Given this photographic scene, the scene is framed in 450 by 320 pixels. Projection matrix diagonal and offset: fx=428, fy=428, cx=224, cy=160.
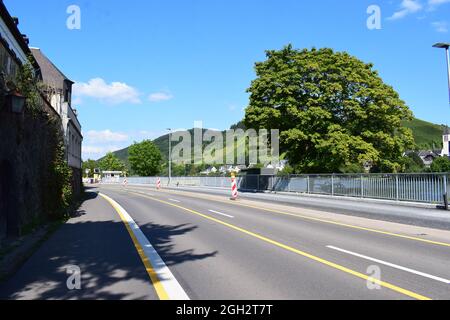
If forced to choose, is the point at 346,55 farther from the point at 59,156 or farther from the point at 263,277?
the point at 263,277

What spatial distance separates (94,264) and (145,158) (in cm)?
9664

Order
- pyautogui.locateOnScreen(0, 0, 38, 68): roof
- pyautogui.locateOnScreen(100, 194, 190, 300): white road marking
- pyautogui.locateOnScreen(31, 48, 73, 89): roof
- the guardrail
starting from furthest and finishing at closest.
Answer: pyautogui.locateOnScreen(31, 48, 73, 89): roof, the guardrail, pyautogui.locateOnScreen(0, 0, 38, 68): roof, pyautogui.locateOnScreen(100, 194, 190, 300): white road marking

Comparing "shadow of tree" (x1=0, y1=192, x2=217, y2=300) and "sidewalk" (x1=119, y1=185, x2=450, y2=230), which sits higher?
"sidewalk" (x1=119, y1=185, x2=450, y2=230)

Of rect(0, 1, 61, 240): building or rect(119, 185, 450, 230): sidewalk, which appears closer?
rect(0, 1, 61, 240): building

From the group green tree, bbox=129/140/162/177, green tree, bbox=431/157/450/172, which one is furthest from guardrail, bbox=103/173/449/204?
green tree, bbox=129/140/162/177

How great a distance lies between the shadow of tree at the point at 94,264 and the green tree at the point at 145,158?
9079 cm

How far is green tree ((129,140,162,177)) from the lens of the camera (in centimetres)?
10300

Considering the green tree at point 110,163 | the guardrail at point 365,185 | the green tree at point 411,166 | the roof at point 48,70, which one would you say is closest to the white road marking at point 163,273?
the guardrail at point 365,185

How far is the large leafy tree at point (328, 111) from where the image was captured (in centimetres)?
3103

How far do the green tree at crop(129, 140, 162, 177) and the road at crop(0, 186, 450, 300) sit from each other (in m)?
90.7

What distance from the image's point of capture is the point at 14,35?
66.1ft

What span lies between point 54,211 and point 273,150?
20.3 meters

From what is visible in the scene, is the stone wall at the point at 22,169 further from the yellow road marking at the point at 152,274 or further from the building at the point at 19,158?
the yellow road marking at the point at 152,274

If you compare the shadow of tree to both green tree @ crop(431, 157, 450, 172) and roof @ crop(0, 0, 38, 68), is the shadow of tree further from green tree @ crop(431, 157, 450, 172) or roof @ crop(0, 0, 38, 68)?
green tree @ crop(431, 157, 450, 172)
